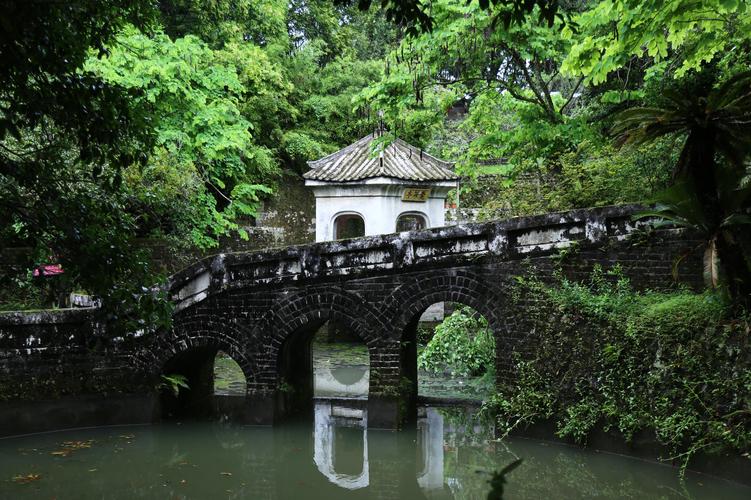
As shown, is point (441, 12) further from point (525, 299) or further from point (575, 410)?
point (575, 410)

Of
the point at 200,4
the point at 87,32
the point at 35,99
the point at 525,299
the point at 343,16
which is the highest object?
the point at 343,16

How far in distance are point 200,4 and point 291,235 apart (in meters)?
6.24

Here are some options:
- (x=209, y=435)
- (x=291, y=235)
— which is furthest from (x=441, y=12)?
(x=291, y=235)

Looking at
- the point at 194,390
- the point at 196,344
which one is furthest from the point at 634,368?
the point at 194,390

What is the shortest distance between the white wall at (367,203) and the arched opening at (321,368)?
7.94 feet

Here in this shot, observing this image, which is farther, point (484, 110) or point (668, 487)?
point (484, 110)

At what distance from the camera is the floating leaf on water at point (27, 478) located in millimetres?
8414

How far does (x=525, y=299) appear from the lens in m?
10.0

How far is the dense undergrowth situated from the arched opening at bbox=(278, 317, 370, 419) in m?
3.12

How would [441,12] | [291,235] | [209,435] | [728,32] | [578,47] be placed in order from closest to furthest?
[578,47] < [728,32] < [209,435] < [441,12] < [291,235]

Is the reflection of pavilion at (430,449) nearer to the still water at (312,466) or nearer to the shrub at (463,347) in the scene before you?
the still water at (312,466)

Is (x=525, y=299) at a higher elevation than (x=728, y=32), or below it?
below

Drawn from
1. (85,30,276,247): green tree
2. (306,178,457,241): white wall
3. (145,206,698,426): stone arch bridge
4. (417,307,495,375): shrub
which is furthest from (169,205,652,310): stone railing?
(306,178,457,241): white wall

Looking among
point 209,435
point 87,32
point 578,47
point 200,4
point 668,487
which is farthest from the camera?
point 200,4
